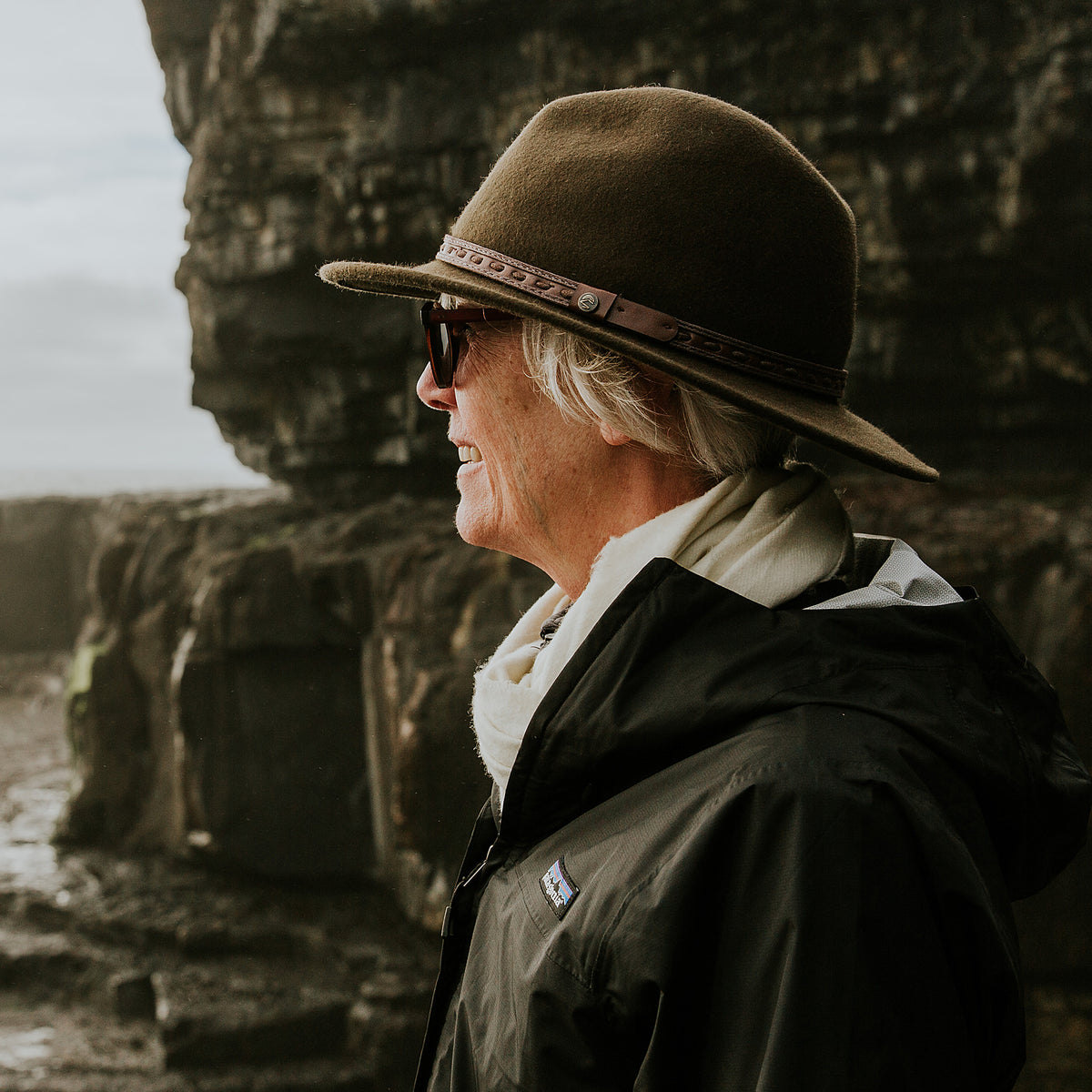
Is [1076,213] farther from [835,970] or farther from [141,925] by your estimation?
[141,925]

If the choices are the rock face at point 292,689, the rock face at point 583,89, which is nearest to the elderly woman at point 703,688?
the rock face at point 583,89

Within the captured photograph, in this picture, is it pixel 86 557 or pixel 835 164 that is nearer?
pixel 835 164

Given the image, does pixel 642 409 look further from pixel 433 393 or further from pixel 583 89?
pixel 583 89

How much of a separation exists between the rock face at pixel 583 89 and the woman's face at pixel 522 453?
15.4 feet

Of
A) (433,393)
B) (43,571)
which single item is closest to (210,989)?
(433,393)

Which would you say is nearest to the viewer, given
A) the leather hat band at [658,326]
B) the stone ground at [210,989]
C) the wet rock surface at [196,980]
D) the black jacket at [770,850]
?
the black jacket at [770,850]

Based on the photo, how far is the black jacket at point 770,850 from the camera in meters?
0.96

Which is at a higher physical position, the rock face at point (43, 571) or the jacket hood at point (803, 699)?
the jacket hood at point (803, 699)

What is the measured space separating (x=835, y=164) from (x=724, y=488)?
5055 millimetres

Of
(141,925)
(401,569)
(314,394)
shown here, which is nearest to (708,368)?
(401,569)

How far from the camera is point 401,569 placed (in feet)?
22.5

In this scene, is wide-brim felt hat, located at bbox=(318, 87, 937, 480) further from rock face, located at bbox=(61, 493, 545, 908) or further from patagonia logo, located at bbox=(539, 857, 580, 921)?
rock face, located at bbox=(61, 493, 545, 908)

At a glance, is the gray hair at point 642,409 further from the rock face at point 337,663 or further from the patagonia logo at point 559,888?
the rock face at point 337,663

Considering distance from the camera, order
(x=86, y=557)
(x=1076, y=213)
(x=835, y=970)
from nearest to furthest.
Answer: (x=835, y=970), (x=1076, y=213), (x=86, y=557)
